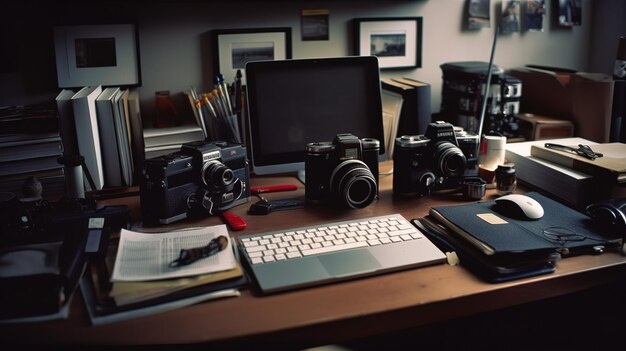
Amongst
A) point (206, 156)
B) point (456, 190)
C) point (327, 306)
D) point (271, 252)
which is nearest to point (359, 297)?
point (327, 306)

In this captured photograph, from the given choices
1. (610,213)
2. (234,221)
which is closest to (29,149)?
(234,221)

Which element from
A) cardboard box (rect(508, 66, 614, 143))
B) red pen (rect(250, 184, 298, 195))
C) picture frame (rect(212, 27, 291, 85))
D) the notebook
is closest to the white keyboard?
the notebook

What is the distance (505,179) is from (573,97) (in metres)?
0.63

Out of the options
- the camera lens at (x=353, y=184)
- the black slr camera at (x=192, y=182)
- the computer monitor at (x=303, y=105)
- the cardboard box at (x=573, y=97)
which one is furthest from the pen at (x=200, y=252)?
the cardboard box at (x=573, y=97)

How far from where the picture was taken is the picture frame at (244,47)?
180cm

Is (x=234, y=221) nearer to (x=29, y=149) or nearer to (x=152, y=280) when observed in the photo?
(x=152, y=280)

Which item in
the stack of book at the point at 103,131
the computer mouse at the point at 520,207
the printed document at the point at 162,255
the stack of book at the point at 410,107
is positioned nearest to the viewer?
the printed document at the point at 162,255

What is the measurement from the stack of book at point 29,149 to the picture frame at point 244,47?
55 centimetres

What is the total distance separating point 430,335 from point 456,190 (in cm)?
68

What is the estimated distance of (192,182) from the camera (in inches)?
53.8

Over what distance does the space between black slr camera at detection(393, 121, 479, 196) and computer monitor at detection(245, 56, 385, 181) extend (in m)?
0.18

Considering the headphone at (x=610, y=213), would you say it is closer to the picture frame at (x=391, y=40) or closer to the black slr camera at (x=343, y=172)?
the black slr camera at (x=343, y=172)

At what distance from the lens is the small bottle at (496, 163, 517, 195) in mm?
1490

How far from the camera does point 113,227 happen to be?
1.28 m
